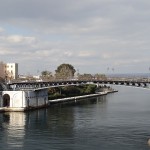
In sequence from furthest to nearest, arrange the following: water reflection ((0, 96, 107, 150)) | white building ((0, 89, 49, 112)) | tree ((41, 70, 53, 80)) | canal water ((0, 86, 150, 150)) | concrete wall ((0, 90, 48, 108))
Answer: tree ((41, 70, 53, 80)) < concrete wall ((0, 90, 48, 108)) < white building ((0, 89, 49, 112)) < water reflection ((0, 96, 107, 150)) < canal water ((0, 86, 150, 150))

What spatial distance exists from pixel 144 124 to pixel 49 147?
18.8 meters

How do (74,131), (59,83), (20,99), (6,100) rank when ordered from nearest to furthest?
(74,131)
(20,99)
(6,100)
(59,83)

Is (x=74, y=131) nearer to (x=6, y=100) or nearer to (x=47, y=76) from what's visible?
(x=6, y=100)

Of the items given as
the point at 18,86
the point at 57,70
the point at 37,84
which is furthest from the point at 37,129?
the point at 57,70

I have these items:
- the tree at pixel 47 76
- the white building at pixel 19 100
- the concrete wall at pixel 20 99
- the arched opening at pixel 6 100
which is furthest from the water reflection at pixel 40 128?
the tree at pixel 47 76

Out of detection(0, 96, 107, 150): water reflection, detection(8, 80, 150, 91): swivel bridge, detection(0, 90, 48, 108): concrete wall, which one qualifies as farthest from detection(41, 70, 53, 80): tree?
detection(0, 96, 107, 150): water reflection

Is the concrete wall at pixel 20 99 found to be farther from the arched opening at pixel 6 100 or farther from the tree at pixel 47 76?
the tree at pixel 47 76

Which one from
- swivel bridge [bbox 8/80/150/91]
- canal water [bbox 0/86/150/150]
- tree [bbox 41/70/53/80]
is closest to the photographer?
canal water [bbox 0/86/150/150]

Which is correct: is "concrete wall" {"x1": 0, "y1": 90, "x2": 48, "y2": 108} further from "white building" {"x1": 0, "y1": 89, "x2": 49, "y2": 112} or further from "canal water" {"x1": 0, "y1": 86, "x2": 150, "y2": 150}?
"canal water" {"x1": 0, "y1": 86, "x2": 150, "y2": 150}

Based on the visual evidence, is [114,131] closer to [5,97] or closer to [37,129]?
[37,129]

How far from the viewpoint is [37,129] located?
187 feet

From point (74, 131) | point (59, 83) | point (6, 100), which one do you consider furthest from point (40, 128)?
point (59, 83)

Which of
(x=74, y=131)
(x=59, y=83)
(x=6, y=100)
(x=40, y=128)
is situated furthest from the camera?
(x=59, y=83)

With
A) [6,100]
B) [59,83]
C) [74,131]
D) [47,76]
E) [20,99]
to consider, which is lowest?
[74,131]
